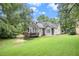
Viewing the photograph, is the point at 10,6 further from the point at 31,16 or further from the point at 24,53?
the point at 24,53

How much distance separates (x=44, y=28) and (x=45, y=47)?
0.17m

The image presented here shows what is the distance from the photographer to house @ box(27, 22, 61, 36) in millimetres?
1936

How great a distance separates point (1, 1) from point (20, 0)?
17cm

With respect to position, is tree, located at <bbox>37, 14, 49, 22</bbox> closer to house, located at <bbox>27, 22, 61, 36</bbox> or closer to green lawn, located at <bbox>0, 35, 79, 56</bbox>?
house, located at <bbox>27, 22, 61, 36</bbox>

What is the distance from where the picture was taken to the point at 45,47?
1925 millimetres

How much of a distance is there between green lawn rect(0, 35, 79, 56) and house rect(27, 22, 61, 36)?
0.04 metres

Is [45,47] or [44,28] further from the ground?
[44,28]

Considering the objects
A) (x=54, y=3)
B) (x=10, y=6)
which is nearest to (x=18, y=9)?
(x=10, y=6)

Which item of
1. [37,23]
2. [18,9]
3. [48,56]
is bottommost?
[48,56]

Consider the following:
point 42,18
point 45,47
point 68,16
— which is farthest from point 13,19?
point 68,16

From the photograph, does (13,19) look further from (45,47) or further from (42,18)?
(45,47)

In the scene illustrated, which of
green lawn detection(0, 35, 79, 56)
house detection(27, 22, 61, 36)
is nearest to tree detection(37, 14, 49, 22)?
house detection(27, 22, 61, 36)

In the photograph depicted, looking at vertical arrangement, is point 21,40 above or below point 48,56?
above

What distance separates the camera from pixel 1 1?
76.4 inches
